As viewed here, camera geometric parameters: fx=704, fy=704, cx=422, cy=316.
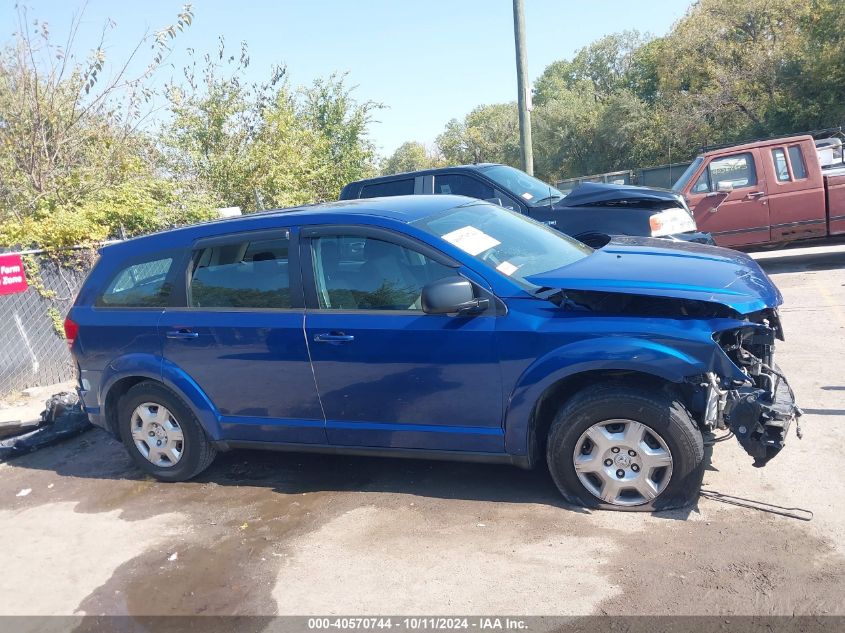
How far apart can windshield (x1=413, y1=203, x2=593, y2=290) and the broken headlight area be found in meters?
1.11

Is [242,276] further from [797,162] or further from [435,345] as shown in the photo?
[797,162]

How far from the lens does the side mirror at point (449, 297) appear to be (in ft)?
12.6

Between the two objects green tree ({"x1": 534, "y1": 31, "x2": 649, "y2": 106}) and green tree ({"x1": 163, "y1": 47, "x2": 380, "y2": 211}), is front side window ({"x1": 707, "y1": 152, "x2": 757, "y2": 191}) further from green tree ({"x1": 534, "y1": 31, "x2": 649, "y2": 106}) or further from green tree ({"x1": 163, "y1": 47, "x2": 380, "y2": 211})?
green tree ({"x1": 534, "y1": 31, "x2": 649, "y2": 106})

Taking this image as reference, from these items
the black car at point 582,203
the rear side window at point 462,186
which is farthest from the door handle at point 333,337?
the rear side window at point 462,186

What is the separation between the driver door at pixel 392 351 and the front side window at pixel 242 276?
0.65 ft

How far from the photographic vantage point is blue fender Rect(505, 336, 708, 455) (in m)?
3.60

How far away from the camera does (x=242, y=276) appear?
15.6 ft

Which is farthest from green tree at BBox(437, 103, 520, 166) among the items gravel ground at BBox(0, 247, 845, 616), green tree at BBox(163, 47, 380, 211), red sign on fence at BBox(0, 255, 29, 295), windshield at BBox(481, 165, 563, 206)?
gravel ground at BBox(0, 247, 845, 616)

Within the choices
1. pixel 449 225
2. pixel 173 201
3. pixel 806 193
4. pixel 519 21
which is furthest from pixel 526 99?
pixel 449 225

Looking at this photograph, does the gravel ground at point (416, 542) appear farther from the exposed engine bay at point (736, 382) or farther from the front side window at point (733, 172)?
the front side window at point (733, 172)

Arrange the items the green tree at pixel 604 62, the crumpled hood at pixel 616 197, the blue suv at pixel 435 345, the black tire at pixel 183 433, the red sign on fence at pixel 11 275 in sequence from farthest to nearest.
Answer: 1. the green tree at pixel 604 62
2. the crumpled hood at pixel 616 197
3. the red sign on fence at pixel 11 275
4. the black tire at pixel 183 433
5. the blue suv at pixel 435 345

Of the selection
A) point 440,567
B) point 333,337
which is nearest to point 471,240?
point 333,337

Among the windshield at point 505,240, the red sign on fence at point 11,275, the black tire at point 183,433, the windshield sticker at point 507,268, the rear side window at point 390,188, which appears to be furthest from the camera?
the rear side window at point 390,188

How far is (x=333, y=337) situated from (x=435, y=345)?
674mm
